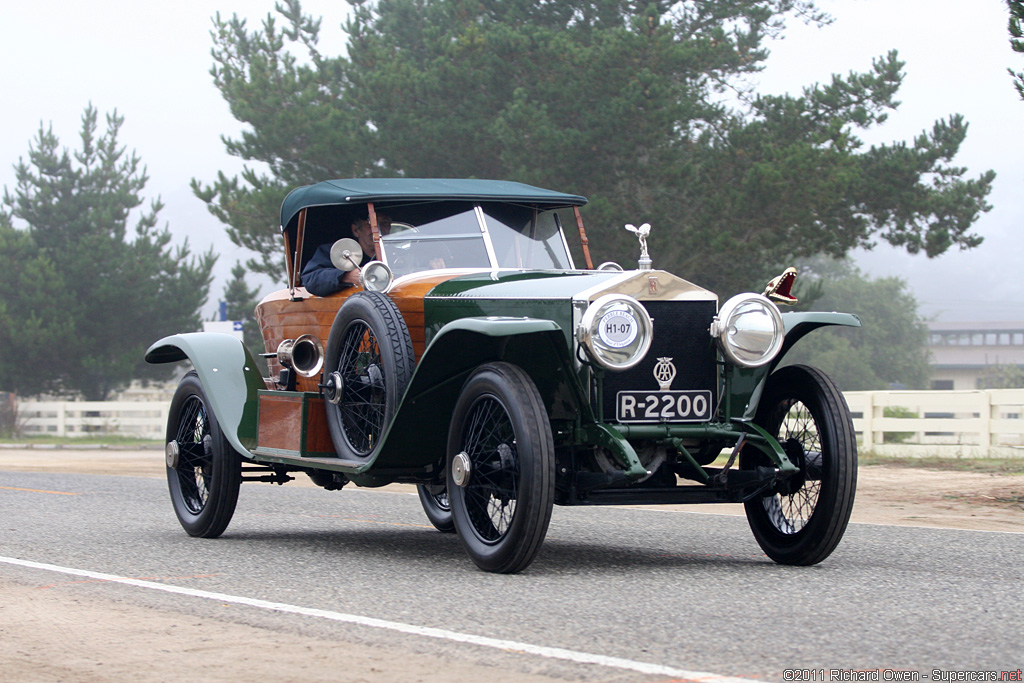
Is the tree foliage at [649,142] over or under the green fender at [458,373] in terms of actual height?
over

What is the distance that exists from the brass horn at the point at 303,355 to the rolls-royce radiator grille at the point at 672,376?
93.4 inches

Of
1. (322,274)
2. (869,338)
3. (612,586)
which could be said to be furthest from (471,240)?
(869,338)

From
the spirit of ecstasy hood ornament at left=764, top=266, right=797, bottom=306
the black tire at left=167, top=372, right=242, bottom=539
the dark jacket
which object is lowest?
the black tire at left=167, top=372, right=242, bottom=539

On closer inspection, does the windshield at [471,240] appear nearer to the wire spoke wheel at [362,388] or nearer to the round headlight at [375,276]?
the round headlight at [375,276]

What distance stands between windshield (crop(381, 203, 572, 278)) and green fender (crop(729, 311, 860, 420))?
74.9 inches

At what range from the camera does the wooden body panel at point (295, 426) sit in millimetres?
7672

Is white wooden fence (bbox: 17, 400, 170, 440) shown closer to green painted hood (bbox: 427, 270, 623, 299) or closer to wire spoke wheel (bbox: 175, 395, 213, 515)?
wire spoke wheel (bbox: 175, 395, 213, 515)

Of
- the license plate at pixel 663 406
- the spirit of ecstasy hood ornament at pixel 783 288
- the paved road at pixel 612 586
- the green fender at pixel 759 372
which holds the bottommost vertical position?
the paved road at pixel 612 586

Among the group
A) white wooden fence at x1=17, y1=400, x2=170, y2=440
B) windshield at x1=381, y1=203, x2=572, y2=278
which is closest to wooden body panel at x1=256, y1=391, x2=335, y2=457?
windshield at x1=381, y1=203, x2=572, y2=278

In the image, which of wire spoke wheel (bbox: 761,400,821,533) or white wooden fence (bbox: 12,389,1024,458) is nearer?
wire spoke wheel (bbox: 761,400,821,533)

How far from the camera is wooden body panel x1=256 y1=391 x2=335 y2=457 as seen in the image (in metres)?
7.67

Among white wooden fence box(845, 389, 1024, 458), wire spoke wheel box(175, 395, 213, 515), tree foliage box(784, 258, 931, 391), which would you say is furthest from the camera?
tree foliage box(784, 258, 931, 391)

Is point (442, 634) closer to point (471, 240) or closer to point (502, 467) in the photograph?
point (502, 467)

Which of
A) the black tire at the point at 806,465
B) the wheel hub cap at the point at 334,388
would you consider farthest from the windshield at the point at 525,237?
the black tire at the point at 806,465
